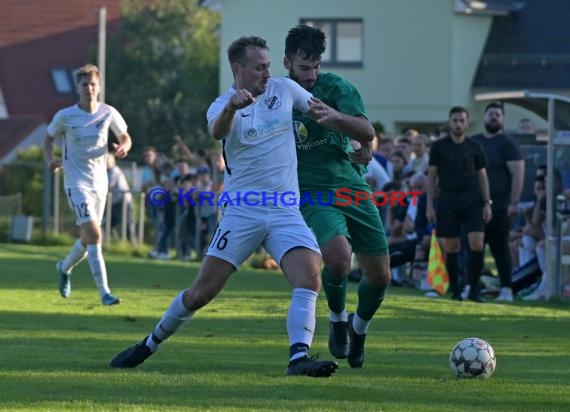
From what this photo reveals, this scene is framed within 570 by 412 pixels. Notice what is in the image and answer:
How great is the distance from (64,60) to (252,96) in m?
58.7

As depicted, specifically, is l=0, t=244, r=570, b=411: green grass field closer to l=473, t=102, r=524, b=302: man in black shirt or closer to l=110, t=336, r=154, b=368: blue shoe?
l=110, t=336, r=154, b=368: blue shoe

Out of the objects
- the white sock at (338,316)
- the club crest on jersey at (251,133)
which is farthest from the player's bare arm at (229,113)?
the white sock at (338,316)

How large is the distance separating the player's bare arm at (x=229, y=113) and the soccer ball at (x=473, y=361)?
2002 mm

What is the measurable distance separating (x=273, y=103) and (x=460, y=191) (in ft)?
26.9

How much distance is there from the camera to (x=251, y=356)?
10164 mm

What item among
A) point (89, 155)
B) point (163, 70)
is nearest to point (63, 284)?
point (89, 155)

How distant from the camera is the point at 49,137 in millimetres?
14734

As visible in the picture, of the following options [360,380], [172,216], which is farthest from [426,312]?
[172,216]

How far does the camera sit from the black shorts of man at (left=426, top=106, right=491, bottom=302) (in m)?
16.6

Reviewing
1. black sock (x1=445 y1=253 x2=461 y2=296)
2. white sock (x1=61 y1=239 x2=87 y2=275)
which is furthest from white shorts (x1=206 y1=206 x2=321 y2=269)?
black sock (x1=445 y1=253 x2=461 y2=296)

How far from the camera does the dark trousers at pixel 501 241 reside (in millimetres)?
17234

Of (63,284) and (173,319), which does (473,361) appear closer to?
(173,319)

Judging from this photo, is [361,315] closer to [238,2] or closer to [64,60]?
[238,2]

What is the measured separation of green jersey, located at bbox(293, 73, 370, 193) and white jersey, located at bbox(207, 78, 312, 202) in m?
0.85
